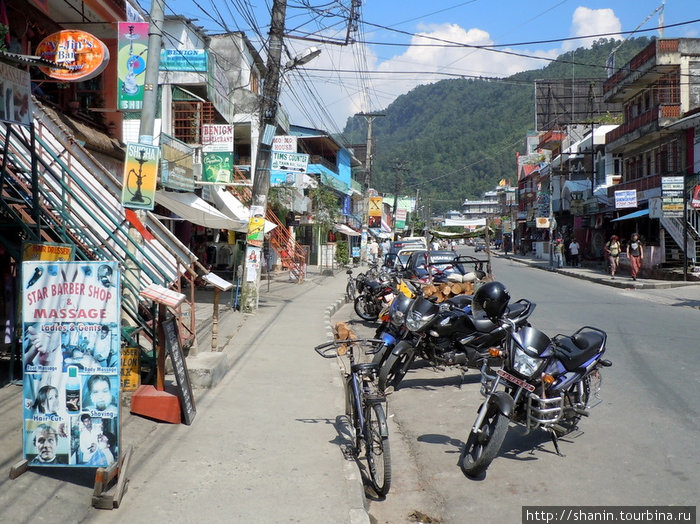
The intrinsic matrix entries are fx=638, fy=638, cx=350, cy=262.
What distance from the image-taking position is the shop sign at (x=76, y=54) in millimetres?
9750

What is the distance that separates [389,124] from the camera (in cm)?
12619

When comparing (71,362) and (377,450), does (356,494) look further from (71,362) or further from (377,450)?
(71,362)

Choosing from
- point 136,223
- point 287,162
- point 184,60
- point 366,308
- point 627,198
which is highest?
point 184,60

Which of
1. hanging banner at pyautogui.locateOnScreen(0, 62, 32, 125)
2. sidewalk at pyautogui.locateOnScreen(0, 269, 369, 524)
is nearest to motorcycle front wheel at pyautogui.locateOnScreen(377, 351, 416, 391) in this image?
sidewalk at pyautogui.locateOnScreen(0, 269, 369, 524)

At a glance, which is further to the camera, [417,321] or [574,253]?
[574,253]

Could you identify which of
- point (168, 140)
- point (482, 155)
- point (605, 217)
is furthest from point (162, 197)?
point (482, 155)

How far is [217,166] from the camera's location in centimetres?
1446

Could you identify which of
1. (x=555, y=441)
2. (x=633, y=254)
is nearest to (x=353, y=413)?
(x=555, y=441)

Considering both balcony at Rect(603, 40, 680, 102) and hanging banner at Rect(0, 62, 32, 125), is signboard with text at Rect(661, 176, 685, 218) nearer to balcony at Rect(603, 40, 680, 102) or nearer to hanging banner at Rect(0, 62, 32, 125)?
balcony at Rect(603, 40, 680, 102)

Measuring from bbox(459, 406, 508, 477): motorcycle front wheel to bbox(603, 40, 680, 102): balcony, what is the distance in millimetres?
29067

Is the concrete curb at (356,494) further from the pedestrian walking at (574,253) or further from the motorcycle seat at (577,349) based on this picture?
the pedestrian walking at (574,253)

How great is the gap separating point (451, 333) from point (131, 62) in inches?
276

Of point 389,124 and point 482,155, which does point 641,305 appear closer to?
A: point 482,155

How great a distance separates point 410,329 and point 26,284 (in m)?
4.80
